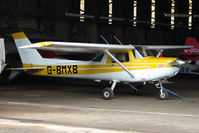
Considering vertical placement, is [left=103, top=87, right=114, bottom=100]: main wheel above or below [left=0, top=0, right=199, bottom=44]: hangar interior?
below

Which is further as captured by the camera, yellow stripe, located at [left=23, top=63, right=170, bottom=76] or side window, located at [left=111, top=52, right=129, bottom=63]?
side window, located at [left=111, top=52, right=129, bottom=63]

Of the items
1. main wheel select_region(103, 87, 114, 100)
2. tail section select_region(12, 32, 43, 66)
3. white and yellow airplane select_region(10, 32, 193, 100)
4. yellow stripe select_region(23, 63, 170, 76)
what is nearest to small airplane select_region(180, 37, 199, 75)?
white and yellow airplane select_region(10, 32, 193, 100)

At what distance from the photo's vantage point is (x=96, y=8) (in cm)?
3019

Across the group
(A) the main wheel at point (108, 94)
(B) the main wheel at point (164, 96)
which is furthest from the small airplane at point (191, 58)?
(A) the main wheel at point (108, 94)

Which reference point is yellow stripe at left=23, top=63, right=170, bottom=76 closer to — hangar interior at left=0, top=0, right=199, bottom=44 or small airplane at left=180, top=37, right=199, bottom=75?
hangar interior at left=0, top=0, right=199, bottom=44

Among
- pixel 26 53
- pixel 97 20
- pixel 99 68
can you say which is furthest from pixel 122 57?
pixel 97 20

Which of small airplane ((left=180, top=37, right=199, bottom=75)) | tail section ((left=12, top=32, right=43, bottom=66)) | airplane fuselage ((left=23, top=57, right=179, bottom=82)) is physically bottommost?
small airplane ((left=180, top=37, right=199, bottom=75))

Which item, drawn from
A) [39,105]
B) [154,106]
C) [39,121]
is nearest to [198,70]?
[154,106]

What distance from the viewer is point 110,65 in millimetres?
13266

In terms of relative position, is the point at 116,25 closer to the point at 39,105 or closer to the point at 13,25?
the point at 13,25

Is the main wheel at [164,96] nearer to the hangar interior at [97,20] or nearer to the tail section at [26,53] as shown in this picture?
the tail section at [26,53]

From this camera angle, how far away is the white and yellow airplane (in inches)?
481

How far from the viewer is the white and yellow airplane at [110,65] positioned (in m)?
12.2

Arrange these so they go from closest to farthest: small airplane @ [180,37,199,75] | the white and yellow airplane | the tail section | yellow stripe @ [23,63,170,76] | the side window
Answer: the white and yellow airplane
yellow stripe @ [23,63,170,76]
the side window
the tail section
small airplane @ [180,37,199,75]
